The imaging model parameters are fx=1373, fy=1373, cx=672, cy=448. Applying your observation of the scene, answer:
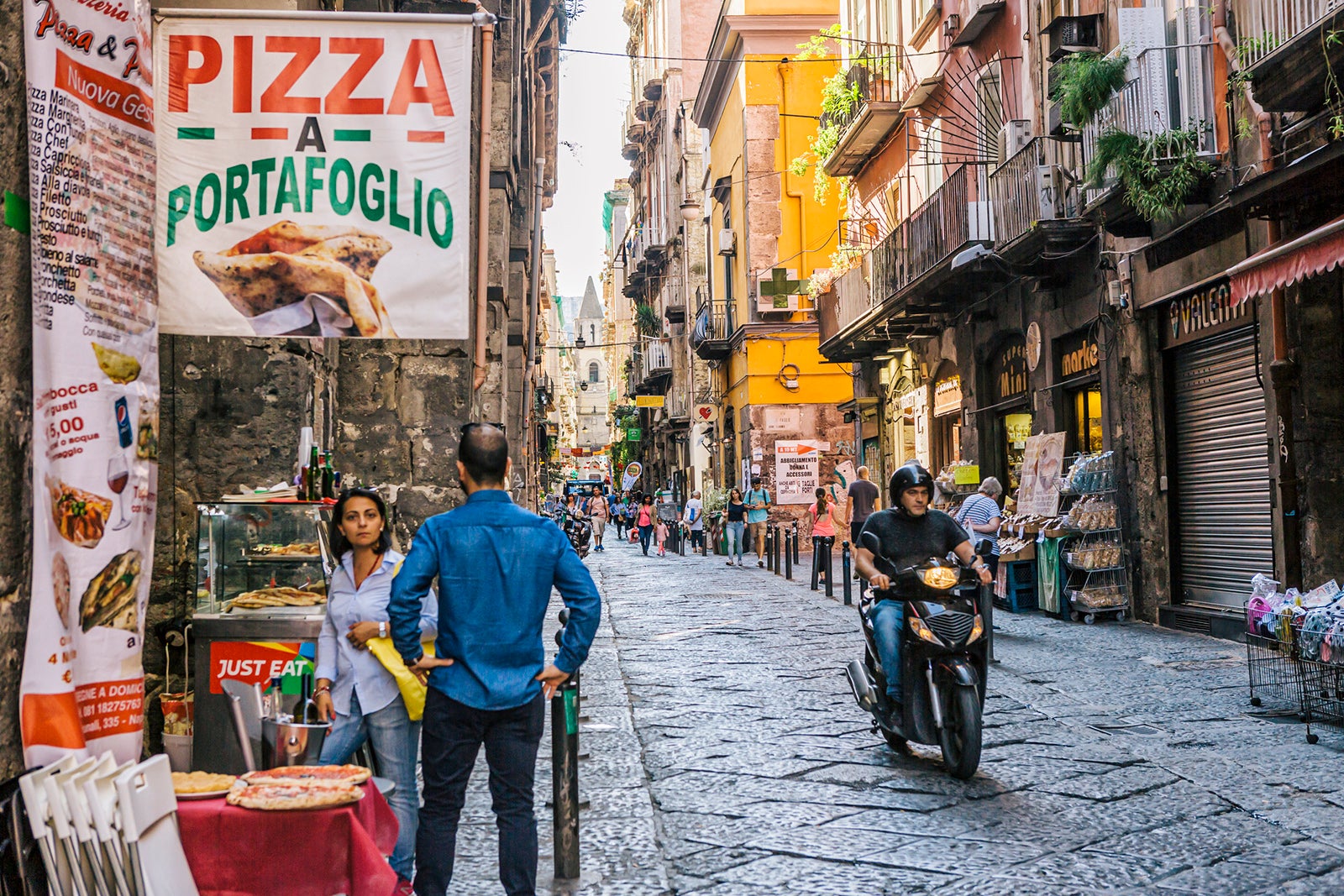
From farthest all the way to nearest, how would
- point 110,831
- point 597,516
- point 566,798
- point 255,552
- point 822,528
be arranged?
1. point 597,516
2. point 822,528
3. point 255,552
4. point 566,798
5. point 110,831

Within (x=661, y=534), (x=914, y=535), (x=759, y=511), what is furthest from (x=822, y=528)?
(x=661, y=534)

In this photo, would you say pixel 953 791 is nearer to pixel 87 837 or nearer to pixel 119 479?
pixel 119 479

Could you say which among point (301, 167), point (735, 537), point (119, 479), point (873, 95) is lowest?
point (735, 537)

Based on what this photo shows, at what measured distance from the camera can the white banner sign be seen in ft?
104

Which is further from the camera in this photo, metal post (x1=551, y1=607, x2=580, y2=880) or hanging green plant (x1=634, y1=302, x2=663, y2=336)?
hanging green plant (x1=634, y1=302, x2=663, y2=336)

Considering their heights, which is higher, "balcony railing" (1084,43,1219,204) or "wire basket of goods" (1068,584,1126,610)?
"balcony railing" (1084,43,1219,204)

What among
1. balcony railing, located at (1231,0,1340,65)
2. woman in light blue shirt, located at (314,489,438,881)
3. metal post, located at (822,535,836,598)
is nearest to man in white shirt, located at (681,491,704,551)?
metal post, located at (822,535,836,598)

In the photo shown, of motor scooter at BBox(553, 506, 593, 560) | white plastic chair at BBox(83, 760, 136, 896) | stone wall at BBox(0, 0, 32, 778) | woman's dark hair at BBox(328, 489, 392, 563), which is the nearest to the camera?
white plastic chair at BBox(83, 760, 136, 896)

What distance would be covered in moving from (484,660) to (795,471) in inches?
1107

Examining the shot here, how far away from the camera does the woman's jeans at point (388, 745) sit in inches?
174

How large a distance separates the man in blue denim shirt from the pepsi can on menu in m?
1.00

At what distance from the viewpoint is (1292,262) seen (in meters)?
8.64

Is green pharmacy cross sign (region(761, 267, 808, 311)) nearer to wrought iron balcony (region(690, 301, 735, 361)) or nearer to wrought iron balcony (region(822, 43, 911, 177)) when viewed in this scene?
wrought iron balcony (region(690, 301, 735, 361))

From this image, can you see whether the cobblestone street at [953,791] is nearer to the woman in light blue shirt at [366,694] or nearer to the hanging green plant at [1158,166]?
the woman in light blue shirt at [366,694]
